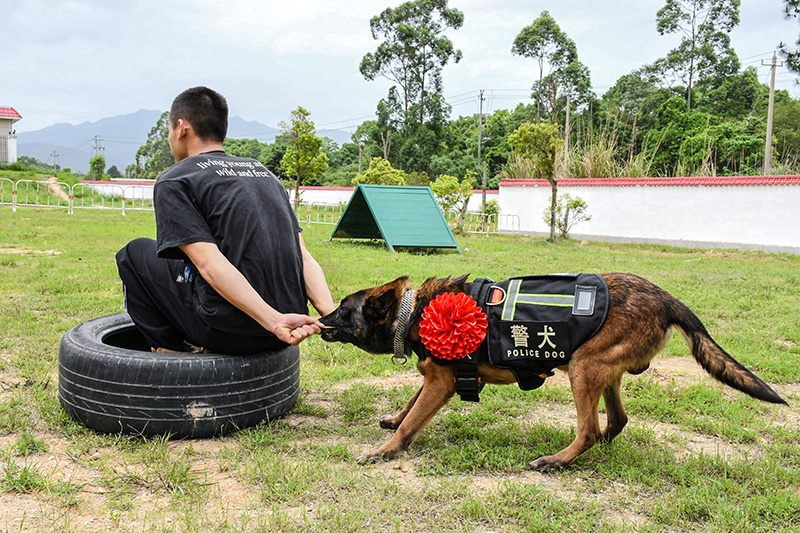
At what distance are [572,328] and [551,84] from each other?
4192 cm

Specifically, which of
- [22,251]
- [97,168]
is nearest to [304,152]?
[22,251]

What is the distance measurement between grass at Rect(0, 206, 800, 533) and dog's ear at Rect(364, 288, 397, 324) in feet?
2.22

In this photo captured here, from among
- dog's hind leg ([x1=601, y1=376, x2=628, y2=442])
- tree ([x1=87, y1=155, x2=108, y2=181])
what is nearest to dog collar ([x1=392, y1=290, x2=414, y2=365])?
dog's hind leg ([x1=601, y1=376, x2=628, y2=442])

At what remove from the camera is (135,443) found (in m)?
2.97

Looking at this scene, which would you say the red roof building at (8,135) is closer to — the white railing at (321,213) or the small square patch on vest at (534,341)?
the white railing at (321,213)

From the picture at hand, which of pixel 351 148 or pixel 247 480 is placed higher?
pixel 351 148

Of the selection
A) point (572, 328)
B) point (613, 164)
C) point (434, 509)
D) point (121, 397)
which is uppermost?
point (613, 164)

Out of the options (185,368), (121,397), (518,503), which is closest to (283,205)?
(185,368)

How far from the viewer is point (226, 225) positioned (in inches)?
121

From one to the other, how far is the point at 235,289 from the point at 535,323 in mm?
1500

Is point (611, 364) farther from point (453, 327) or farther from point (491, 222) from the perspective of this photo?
point (491, 222)

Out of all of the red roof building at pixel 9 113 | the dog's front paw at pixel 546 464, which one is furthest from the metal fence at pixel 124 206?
the dog's front paw at pixel 546 464

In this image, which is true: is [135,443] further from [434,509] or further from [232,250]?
[434,509]

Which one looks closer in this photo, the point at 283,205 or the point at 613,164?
the point at 283,205
